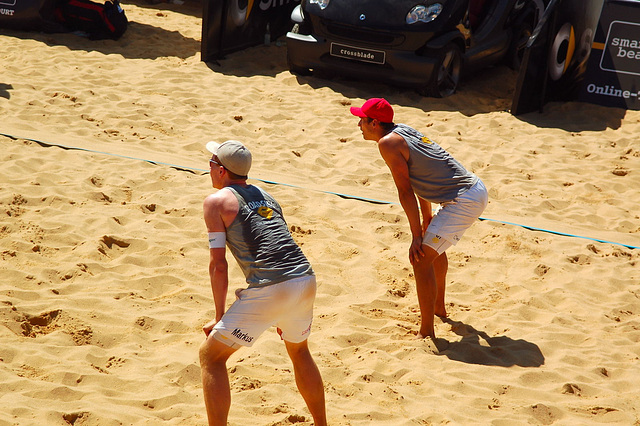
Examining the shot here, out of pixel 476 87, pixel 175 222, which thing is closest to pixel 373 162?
pixel 175 222

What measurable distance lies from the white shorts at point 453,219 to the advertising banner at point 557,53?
17.9 ft

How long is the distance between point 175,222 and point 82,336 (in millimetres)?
1950

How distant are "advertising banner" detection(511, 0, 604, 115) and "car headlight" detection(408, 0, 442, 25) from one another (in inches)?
54.0

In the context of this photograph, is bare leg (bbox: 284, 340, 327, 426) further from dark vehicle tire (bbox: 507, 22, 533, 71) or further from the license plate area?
dark vehicle tire (bbox: 507, 22, 533, 71)

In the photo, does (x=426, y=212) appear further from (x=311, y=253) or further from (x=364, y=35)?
(x=364, y=35)

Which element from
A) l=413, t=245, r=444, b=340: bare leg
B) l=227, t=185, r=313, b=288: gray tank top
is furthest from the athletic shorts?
l=413, t=245, r=444, b=340: bare leg

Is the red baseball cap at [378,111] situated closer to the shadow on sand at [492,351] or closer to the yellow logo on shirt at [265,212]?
the yellow logo on shirt at [265,212]

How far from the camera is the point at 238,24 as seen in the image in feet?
Answer: 38.0

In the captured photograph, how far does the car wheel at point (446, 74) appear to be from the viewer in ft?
32.9

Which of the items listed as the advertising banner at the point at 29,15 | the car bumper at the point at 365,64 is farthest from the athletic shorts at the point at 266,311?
the advertising banner at the point at 29,15

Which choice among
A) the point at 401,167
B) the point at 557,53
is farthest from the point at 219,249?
the point at 557,53

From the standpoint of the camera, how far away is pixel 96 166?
7230mm

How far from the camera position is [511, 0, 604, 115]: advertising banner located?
9.62 m

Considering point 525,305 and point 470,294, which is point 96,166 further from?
point 525,305
